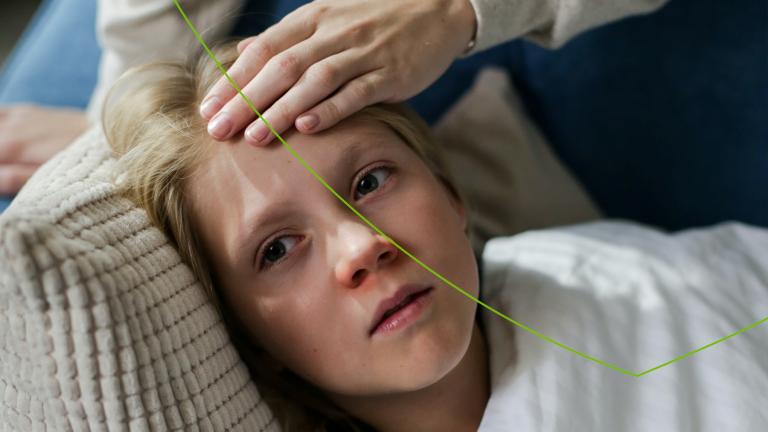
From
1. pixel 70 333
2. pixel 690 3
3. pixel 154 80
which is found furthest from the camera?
pixel 690 3

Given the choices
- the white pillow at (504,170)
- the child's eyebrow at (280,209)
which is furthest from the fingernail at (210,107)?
the white pillow at (504,170)

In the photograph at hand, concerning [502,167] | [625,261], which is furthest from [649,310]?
[502,167]

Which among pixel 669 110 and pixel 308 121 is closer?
pixel 308 121

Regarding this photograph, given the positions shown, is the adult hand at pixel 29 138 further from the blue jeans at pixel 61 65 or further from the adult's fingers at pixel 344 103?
the adult's fingers at pixel 344 103

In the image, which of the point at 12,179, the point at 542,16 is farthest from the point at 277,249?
the point at 12,179

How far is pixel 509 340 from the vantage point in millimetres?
955

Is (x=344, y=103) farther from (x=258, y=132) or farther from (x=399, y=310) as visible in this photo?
(x=399, y=310)

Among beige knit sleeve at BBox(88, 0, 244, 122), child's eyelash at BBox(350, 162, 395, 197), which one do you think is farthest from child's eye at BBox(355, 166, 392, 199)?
beige knit sleeve at BBox(88, 0, 244, 122)

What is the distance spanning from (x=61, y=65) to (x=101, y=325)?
89 centimetres

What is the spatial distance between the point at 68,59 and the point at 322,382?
0.88 metres

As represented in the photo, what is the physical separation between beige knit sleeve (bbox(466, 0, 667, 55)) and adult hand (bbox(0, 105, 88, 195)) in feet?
2.19

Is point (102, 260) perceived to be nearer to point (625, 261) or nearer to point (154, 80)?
point (154, 80)

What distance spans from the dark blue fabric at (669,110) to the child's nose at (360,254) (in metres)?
0.62

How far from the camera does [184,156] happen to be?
841 mm
